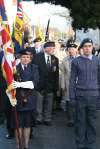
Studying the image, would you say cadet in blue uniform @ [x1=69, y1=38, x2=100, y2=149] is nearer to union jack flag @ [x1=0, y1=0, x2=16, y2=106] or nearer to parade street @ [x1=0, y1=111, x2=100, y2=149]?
parade street @ [x1=0, y1=111, x2=100, y2=149]

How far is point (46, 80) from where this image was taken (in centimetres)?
1175

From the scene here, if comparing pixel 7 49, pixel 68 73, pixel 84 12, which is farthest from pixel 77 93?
pixel 84 12

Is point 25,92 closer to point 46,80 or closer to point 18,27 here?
point 46,80

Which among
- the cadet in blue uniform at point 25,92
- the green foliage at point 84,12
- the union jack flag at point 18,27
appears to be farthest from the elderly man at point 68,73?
the green foliage at point 84,12

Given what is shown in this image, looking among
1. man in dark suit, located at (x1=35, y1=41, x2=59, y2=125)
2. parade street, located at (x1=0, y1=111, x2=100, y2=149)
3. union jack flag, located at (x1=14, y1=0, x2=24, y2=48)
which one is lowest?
parade street, located at (x1=0, y1=111, x2=100, y2=149)

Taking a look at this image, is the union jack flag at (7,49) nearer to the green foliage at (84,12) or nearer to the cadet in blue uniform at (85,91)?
the cadet in blue uniform at (85,91)

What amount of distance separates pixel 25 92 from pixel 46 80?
3.11m

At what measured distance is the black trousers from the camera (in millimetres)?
8844

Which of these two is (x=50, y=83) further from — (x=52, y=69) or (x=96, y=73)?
(x=96, y=73)

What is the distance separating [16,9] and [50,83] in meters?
2.00

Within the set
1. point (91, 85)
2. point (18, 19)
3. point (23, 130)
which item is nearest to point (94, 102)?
point (91, 85)

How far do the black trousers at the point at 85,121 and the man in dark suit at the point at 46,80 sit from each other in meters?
2.73

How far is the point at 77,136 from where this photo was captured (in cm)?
902

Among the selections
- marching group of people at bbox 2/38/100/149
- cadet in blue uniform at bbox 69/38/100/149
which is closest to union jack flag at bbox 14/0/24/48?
marching group of people at bbox 2/38/100/149
